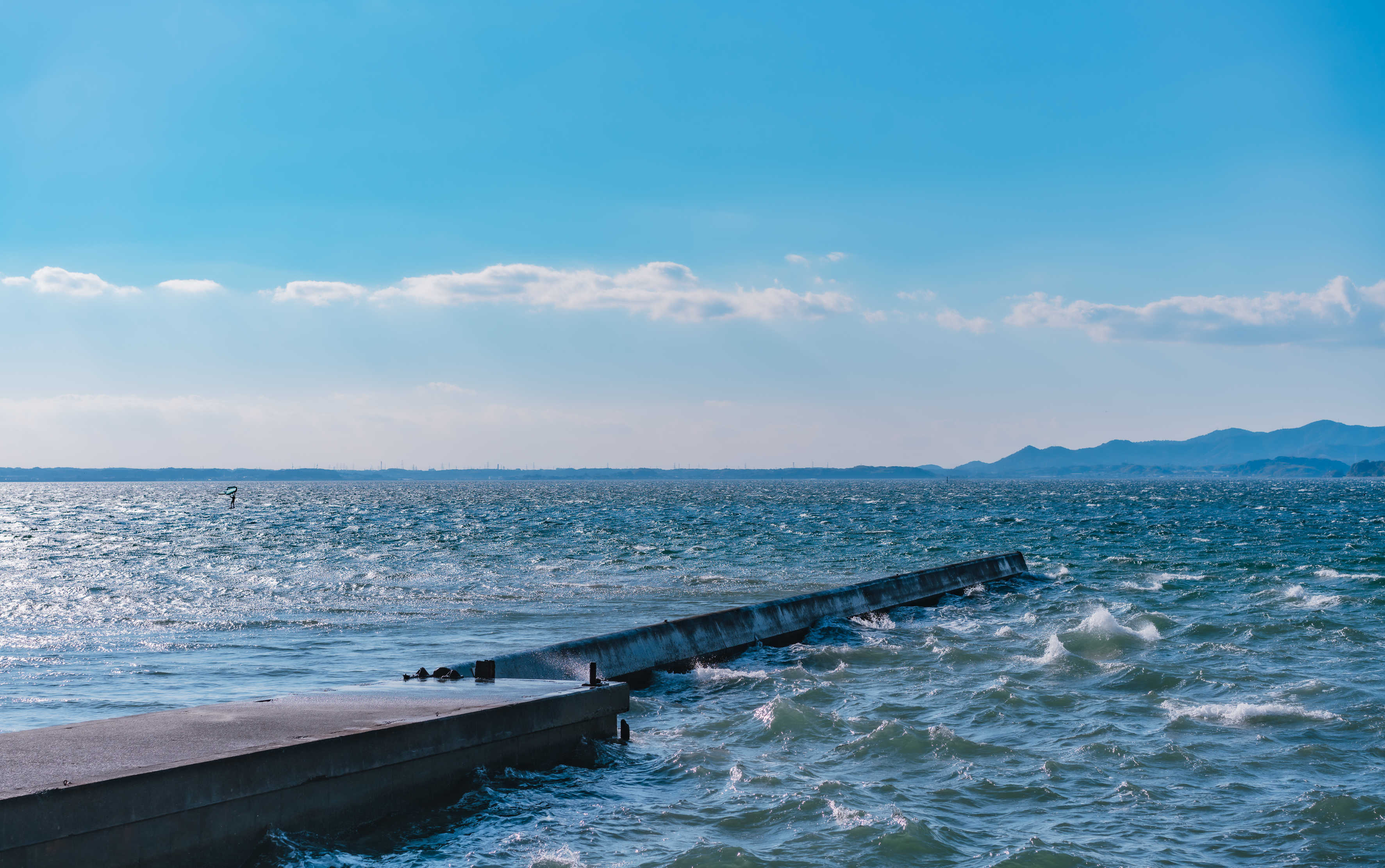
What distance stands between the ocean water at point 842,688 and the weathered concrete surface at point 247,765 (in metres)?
0.32

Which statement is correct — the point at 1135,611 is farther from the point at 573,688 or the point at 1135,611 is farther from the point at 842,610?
the point at 573,688

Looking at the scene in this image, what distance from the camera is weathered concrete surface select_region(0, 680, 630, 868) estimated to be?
7137 mm

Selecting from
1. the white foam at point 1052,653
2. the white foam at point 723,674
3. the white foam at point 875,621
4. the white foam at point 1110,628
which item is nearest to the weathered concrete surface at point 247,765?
the white foam at point 723,674

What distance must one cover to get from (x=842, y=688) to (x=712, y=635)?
4107mm

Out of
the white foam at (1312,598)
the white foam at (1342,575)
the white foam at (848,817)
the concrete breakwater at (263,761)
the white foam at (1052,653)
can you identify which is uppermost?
the concrete breakwater at (263,761)

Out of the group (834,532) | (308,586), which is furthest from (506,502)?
(308,586)

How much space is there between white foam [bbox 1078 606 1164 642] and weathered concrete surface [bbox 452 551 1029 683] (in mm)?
5775

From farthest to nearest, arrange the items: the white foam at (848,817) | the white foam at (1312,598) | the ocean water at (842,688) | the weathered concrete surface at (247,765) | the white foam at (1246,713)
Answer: the white foam at (1312,598) → the white foam at (1246,713) → the white foam at (848,817) → the ocean water at (842,688) → the weathered concrete surface at (247,765)

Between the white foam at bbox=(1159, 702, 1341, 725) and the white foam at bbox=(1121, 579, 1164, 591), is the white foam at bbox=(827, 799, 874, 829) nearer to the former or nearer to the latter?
the white foam at bbox=(1159, 702, 1341, 725)

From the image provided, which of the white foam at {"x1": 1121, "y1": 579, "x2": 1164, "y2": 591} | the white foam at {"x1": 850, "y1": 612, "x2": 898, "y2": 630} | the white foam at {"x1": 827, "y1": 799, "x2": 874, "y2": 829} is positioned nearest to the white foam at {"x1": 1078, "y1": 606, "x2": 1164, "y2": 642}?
the white foam at {"x1": 850, "y1": 612, "x2": 898, "y2": 630}

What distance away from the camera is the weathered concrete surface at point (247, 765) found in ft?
23.4

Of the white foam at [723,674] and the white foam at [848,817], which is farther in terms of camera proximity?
the white foam at [723,674]

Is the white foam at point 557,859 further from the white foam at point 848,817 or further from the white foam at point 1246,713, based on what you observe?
the white foam at point 1246,713

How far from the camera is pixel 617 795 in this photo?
35.3 feet
